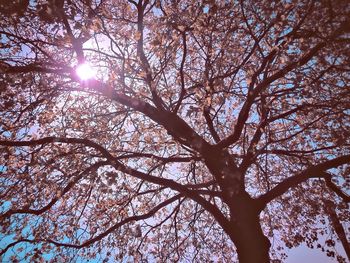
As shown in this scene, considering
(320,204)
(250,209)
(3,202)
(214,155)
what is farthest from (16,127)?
(320,204)

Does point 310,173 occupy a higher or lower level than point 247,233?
higher

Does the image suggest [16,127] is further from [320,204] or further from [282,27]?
[320,204]

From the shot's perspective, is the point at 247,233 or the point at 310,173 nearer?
the point at 247,233

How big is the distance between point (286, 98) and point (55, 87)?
263 inches

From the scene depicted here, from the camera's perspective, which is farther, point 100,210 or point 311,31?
point 100,210

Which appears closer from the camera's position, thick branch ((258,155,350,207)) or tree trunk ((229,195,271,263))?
tree trunk ((229,195,271,263))

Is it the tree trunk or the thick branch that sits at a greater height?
the thick branch

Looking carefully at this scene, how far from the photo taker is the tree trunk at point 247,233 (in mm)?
7277

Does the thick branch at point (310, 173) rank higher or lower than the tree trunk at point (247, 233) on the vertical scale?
higher

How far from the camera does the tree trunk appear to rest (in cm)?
728

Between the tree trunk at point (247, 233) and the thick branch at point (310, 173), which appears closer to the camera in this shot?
the tree trunk at point (247, 233)

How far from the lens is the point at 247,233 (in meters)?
7.57

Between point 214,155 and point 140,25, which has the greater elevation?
point 140,25

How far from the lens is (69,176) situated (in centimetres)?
863
